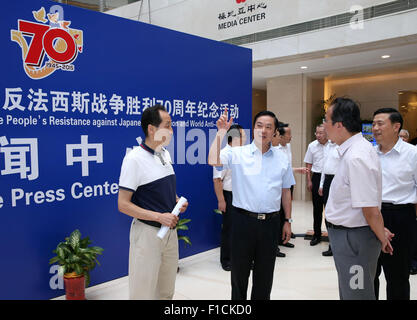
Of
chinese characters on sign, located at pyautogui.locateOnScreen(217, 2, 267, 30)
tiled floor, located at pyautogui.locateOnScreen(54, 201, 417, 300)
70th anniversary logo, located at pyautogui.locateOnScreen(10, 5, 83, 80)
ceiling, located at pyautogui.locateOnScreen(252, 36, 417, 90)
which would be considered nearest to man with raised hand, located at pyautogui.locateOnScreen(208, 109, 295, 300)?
tiled floor, located at pyautogui.locateOnScreen(54, 201, 417, 300)

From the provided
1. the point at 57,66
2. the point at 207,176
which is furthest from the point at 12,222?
the point at 207,176

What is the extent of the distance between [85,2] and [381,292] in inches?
307

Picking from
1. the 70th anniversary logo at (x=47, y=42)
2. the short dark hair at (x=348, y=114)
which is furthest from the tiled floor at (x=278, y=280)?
the 70th anniversary logo at (x=47, y=42)

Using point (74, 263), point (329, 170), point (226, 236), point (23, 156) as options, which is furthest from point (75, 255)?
point (329, 170)

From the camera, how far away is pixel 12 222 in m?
2.80

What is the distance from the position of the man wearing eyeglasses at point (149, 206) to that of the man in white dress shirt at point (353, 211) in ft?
3.13

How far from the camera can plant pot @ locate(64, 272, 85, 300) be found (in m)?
2.91

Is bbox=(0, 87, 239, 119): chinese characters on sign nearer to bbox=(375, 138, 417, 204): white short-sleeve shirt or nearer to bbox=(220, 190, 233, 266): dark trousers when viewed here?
bbox=(220, 190, 233, 266): dark trousers

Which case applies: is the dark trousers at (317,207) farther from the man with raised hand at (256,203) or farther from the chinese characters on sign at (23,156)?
the chinese characters on sign at (23,156)

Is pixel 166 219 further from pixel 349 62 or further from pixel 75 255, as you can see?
pixel 349 62

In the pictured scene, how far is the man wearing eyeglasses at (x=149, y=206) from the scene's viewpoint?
2.10 meters

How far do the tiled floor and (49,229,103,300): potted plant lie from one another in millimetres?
297
